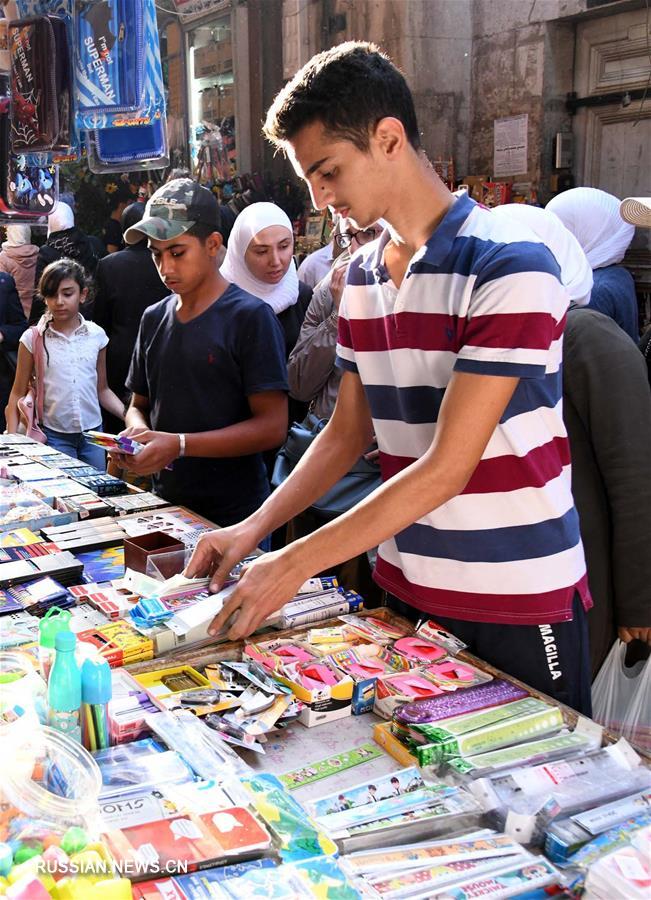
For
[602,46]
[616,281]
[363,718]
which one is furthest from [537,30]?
[363,718]

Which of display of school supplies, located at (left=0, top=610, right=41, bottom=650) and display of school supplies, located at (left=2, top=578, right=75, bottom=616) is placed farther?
display of school supplies, located at (left=2, top=578, right=75, bottom=616)

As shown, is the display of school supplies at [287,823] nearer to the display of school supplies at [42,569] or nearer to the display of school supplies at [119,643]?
the display of school supplies at [119,643]

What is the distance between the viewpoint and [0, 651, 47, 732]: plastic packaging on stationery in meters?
1.17

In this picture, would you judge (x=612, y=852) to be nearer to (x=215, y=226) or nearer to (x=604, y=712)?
(x=604, y=712)

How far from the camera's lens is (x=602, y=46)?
16.0ft

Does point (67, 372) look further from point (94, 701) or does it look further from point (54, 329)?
point (94, 701)

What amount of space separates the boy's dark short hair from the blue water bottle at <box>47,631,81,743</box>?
0.92 metres

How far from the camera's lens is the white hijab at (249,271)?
3.83 metres

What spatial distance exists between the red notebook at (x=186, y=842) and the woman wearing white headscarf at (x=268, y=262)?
290cm

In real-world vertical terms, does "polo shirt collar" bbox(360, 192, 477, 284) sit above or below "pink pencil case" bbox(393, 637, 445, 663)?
above

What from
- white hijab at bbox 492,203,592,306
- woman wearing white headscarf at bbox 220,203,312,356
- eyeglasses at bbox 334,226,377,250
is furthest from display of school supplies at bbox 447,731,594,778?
woman wearing white headscarf at bbox 220,203,312,356

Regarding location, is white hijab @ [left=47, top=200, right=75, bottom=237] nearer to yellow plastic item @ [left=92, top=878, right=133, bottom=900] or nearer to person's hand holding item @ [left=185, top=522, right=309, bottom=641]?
person's hand holding item @ [left=185, top=522, right=309, bottom=641]

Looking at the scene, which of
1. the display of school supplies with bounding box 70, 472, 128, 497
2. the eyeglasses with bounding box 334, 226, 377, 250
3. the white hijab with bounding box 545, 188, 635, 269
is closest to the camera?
the display of school supplies with bounding box 70, 472, 128, 497

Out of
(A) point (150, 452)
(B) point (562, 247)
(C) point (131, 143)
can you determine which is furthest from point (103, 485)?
(B) point (562, 247)
